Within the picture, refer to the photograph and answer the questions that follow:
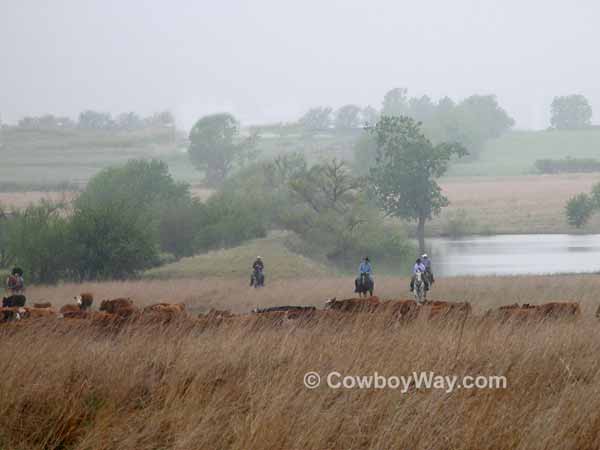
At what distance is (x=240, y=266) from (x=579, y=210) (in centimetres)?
4508

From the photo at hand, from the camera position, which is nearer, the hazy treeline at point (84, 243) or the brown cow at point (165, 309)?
the brown cow at point (165, 309)

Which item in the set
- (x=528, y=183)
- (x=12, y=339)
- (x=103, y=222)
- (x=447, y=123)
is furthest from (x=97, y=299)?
(x=447, y=123)

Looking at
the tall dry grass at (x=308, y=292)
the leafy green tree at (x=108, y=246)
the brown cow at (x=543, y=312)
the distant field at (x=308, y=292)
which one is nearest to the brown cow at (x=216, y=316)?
the brown cow at (x=543, y=312)

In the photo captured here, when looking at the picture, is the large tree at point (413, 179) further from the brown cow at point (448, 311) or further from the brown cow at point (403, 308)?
the brown cow at point (448, 311)

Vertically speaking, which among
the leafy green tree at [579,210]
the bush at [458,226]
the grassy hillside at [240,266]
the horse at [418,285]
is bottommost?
the bush at [458,226]

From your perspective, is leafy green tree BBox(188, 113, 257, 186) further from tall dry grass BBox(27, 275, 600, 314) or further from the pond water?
tall dry grass BBox(27, 275, 600, 314)

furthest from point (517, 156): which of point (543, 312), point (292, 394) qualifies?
point (292, 394)

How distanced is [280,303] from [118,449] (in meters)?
24.0

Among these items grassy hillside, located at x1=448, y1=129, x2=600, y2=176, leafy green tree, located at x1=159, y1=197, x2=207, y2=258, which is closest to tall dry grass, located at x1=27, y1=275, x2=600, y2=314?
leafy green tree, located at x1=159, y1=197, x2=207, y2=258

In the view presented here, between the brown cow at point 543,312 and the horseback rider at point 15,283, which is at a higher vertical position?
the brown cow at point 543,312

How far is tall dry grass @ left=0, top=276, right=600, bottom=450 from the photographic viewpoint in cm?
686

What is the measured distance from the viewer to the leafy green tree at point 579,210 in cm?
8788

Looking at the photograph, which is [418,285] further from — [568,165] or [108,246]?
[568,165]

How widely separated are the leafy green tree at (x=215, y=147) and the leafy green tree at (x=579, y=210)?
3004 inches
